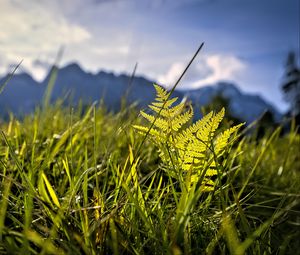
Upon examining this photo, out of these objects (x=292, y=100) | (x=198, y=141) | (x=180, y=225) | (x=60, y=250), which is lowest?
(x=60, y=250)

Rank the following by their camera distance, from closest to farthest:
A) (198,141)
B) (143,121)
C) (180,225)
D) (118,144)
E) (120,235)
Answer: (180,225) → (120,235) → (198,141) → (118,144) → (143,121)

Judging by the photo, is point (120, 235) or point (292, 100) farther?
point (292, 100)

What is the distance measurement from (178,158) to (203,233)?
0.21 meters

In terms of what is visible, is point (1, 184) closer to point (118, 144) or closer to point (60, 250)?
point (60, 250)

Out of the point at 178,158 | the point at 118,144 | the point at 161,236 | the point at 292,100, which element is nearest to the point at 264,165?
the point at 118,144

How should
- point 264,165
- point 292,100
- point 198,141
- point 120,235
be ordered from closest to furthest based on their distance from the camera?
1. point 120,235
2. point 198,141
3. point 264,165
4. point 292,100

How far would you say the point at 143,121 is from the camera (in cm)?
323

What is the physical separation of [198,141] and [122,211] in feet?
0.88

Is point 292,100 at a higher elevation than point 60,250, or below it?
higher

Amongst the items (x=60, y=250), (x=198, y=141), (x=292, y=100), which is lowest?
(x=60, y=250)

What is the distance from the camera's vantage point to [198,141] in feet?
3.36

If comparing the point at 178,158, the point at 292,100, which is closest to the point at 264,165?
the point at 178,158

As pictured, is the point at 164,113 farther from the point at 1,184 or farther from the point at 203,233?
the point at 1,184

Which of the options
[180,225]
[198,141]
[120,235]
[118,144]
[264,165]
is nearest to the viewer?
[180,225]
